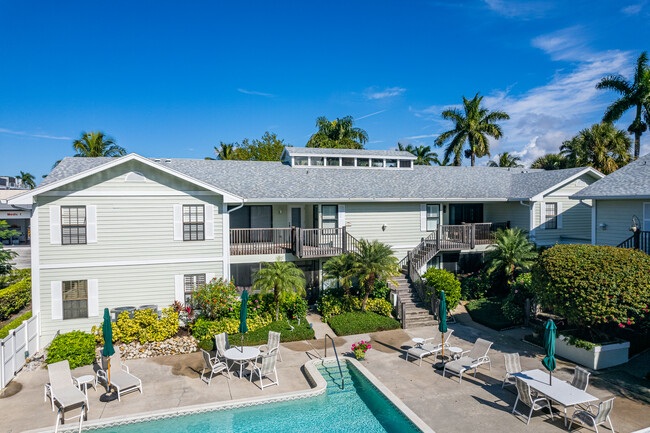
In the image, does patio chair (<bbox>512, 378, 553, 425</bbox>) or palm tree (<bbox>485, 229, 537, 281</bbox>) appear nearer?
patio chair (<bbox>512, 378, 553, 425</bbox>)

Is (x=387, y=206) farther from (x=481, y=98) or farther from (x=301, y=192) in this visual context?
(x=481, y=98)

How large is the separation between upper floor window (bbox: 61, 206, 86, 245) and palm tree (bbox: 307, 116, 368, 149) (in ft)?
109

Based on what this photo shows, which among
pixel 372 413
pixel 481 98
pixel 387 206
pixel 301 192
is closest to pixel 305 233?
pixel 301 192

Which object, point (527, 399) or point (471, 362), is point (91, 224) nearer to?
point (471, 362)

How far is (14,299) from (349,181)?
18.3 meters

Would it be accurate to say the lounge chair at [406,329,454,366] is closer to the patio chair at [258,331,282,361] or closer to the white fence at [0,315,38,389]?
the patio chair at [258,331,282,361]

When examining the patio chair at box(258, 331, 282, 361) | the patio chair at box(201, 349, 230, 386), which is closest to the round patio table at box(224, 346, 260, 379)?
the patio chair at box(201, 349, 230, 386)

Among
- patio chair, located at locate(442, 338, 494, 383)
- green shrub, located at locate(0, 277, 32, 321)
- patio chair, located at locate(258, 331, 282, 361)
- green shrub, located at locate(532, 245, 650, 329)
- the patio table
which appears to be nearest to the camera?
the patio table

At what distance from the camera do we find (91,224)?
1633 cm

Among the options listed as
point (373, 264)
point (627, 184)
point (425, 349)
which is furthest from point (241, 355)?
point (627, 184)

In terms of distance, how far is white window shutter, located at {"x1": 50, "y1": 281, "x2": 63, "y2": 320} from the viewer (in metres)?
16.0

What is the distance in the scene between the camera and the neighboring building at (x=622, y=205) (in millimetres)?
17422

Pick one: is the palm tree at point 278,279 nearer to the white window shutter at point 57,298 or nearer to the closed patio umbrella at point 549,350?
the white window shutter at point 57,298

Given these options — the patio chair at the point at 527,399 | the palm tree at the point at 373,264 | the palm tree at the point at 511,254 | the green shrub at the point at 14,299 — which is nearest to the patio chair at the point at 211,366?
the palm tree at the point at 373,264
